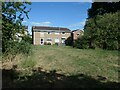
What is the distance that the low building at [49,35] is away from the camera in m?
66.9

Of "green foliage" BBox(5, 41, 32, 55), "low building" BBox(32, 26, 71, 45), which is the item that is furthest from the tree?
"low building" BBox(32, 26, 71, 45)

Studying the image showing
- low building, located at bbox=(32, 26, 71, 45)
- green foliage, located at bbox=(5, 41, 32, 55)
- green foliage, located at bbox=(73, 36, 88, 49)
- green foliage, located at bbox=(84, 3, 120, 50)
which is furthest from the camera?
low building, located at bbox=(32, 26, 71, 45)

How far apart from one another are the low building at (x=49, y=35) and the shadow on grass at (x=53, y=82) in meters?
56.4

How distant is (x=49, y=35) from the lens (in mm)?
68000

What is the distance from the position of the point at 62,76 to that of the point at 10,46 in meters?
4.90

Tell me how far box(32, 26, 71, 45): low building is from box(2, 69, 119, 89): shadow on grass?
185 ft

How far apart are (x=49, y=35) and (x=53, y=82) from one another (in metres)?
60.0

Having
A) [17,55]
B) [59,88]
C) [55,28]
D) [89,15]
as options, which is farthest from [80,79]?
[55,28]

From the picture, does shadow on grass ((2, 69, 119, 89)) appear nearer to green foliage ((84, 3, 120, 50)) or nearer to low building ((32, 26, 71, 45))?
green foliage ((84, 3, 120, 50))

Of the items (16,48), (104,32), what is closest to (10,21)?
(16,48)

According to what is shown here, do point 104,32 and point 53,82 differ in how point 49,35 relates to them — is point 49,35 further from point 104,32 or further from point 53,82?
point 53,82

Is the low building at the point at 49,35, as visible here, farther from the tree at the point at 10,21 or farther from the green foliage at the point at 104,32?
the tree at the point at 10,21

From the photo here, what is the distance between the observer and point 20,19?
12.2m

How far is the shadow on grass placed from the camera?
7.78 meters
